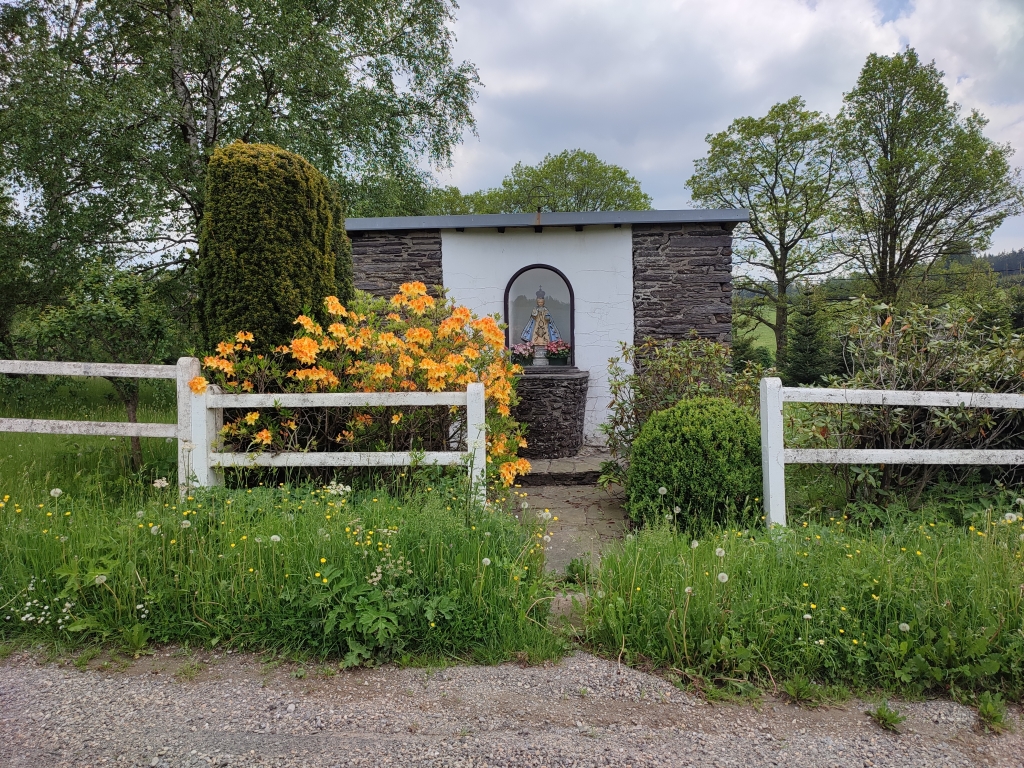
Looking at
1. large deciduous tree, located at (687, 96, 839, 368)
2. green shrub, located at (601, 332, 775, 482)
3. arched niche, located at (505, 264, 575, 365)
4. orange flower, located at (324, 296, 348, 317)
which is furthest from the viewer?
large deciduous tree, located at (687, 96, 839, 368)

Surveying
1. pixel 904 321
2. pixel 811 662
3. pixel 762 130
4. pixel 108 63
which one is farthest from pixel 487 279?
pixel 762 130

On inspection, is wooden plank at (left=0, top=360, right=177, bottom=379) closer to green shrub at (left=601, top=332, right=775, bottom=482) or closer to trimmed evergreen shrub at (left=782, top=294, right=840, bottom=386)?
green shrub at (left=601, top=332, right=775, bottom=482)

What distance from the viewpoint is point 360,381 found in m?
4.20

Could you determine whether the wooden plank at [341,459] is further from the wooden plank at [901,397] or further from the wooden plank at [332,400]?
the wooden plank at [901,397]

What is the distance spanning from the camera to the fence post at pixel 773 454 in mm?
3639

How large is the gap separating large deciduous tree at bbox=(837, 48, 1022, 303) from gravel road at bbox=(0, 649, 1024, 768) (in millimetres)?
19000

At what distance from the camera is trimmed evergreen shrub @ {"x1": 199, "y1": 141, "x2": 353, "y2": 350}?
3996 mm

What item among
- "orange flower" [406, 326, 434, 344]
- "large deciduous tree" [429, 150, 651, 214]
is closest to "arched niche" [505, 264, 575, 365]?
"orange flower" [406, 326, 434, 344]

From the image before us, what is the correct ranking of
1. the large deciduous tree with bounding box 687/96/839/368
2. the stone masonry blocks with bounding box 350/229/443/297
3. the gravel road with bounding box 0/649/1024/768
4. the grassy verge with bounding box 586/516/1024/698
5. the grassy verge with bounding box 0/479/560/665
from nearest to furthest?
the gravel road with bounding box 0/649/1024/768, the grassy verge with bounding box 586/516/1024/698, the grassy verge with bounding box 0/479/560/665, the stone masonry blocks with bounding box 350/229/443/297, the large deciduous tree with bounding box 687/96/839/368

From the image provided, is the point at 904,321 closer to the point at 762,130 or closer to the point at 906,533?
the point at 906,533

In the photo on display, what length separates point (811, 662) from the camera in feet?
7.27

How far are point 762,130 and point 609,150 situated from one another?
909cm

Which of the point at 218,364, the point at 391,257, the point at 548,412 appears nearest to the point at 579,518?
the point at 548,412

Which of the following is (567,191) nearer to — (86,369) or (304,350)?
(304,350)
